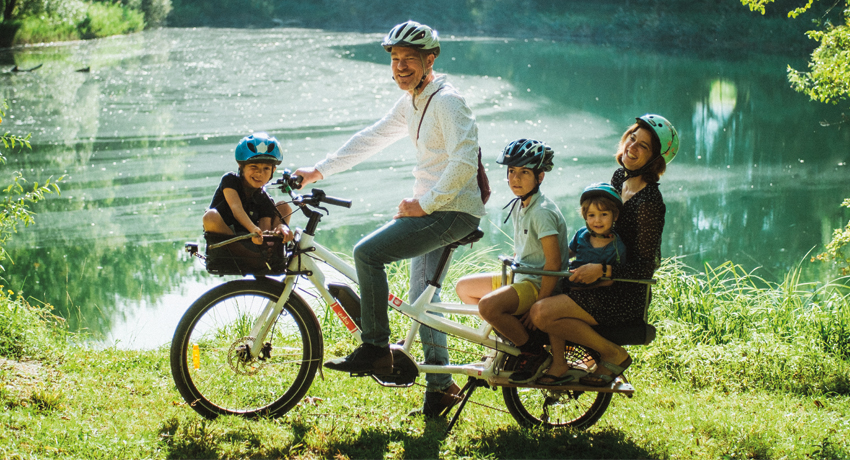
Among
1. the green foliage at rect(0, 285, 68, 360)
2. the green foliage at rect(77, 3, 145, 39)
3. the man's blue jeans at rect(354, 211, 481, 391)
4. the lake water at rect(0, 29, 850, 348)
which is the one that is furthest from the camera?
the green foliage at rect(77, 3, 145, 39)

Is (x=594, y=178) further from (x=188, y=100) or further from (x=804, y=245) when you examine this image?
(x=188, y=100)

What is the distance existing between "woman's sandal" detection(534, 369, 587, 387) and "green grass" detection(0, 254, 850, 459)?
32 cm

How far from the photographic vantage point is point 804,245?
35.2 ft

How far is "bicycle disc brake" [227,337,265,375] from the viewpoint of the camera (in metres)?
3.68

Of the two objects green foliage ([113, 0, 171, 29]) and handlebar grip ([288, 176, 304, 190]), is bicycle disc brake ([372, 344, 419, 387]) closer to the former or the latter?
handlebar grip ([288, 176, 304, 190])

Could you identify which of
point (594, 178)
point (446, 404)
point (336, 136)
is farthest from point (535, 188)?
point (336, 136)

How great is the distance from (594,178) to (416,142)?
10.3 meters

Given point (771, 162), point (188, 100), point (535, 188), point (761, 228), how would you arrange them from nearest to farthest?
point (535, 188), point (761, 228), point (771, 162), point (188, 100)

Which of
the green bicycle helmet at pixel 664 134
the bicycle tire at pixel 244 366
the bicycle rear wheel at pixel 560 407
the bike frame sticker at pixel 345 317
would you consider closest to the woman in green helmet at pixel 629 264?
the green bicycle helmet at pixel 664 134

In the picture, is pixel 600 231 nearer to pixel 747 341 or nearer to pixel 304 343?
pixel 304 343

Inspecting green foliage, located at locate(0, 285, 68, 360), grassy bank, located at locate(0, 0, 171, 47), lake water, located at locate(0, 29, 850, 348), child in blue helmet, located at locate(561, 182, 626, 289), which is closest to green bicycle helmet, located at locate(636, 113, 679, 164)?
child in blue helmet, located at locate(561, 182, 626, 289)

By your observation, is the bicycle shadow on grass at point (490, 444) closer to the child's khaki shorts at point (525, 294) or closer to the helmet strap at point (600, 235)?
the child's khaki shorts at point (525, 294)

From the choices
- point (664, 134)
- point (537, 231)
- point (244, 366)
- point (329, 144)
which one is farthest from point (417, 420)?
point (329, 144)

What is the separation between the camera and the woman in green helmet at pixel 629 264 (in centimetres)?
336
